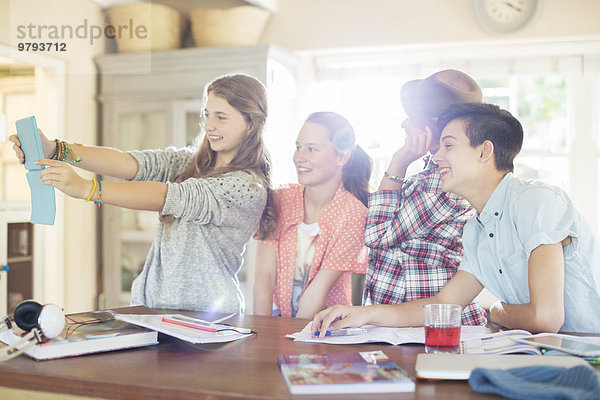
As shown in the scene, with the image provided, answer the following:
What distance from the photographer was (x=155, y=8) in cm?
376

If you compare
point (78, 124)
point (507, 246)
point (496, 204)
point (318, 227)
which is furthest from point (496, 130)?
point (78, 124)

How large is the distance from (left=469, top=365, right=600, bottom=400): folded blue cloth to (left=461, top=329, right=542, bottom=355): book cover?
20cm

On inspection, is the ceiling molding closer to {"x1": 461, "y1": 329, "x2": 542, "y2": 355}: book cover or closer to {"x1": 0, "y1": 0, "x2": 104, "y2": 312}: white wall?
{"x1": 0, "y1": 0, "x2": 104, "y2": 312}: white wall

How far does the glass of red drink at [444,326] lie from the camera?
1.19 metres

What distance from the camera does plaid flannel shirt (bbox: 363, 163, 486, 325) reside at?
183cm

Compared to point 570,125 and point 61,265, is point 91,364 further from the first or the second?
point 570,125

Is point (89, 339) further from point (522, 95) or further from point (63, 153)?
point (522, 95)

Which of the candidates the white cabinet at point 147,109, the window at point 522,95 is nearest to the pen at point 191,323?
the white cabinet at point 147,109

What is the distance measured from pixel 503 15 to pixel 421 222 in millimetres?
2174

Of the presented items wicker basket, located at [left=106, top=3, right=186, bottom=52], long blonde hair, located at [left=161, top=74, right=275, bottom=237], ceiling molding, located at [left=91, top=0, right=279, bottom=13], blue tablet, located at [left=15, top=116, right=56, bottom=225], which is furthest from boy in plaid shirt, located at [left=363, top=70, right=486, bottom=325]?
wicker basket, located at [left=106, top=3, right=186, bottom=52]

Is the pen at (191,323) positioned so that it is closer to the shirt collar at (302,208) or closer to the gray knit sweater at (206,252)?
the gray knit sweater at (206,252)

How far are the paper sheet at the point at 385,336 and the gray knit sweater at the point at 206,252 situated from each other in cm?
45

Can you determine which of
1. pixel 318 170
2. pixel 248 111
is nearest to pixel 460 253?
pixel 318 170

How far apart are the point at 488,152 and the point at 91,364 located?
1.14m
